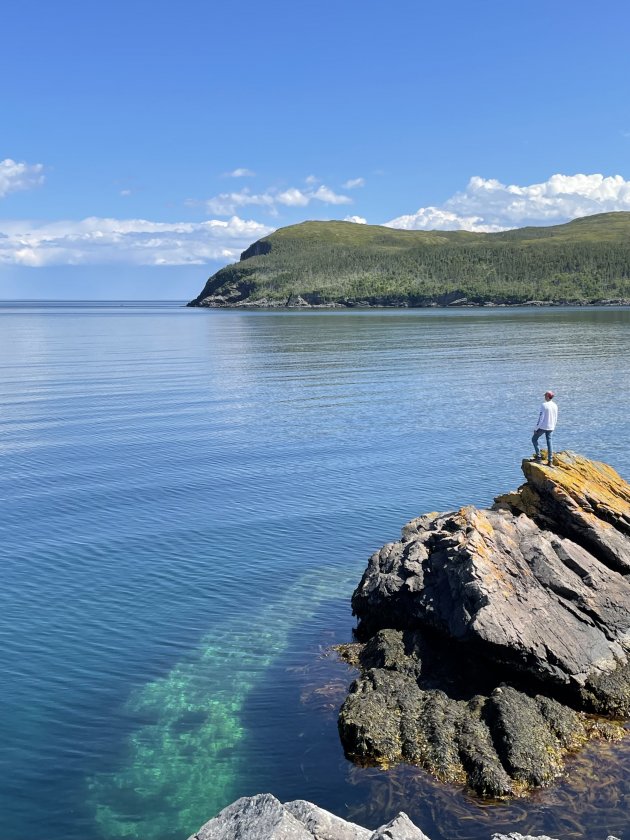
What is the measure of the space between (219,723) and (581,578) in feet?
38.9

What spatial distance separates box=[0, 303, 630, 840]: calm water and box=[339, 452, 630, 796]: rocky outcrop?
2.90 feet

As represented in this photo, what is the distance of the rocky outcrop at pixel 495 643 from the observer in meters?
18.1

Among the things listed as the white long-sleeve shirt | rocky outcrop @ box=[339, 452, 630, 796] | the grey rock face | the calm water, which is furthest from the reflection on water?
the white long-sleeve shirt

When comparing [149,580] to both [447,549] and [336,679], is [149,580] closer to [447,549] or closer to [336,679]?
[336,679]

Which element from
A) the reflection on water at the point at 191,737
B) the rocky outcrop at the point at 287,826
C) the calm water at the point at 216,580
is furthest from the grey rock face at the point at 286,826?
the reflection on water at the point at 191,737

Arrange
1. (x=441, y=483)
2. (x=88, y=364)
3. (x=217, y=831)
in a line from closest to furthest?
(x=217, y=831) < (x=441, y=483) < (x=88, y=364)

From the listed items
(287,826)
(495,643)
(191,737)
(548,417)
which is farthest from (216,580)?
(287,826)

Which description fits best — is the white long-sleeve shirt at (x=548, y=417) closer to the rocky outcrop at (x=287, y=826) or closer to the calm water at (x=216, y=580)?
the calm water at (x=216, y=580)

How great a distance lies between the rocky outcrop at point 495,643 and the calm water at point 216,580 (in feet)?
2.90

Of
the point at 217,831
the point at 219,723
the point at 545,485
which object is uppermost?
the point at 545,485

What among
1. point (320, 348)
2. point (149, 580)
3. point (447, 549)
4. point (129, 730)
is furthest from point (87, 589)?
point (320, 348)

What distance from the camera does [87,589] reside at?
28297 millimetres

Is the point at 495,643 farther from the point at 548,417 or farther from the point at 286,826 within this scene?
the point at 548,417

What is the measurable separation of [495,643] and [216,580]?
41.7 ft
